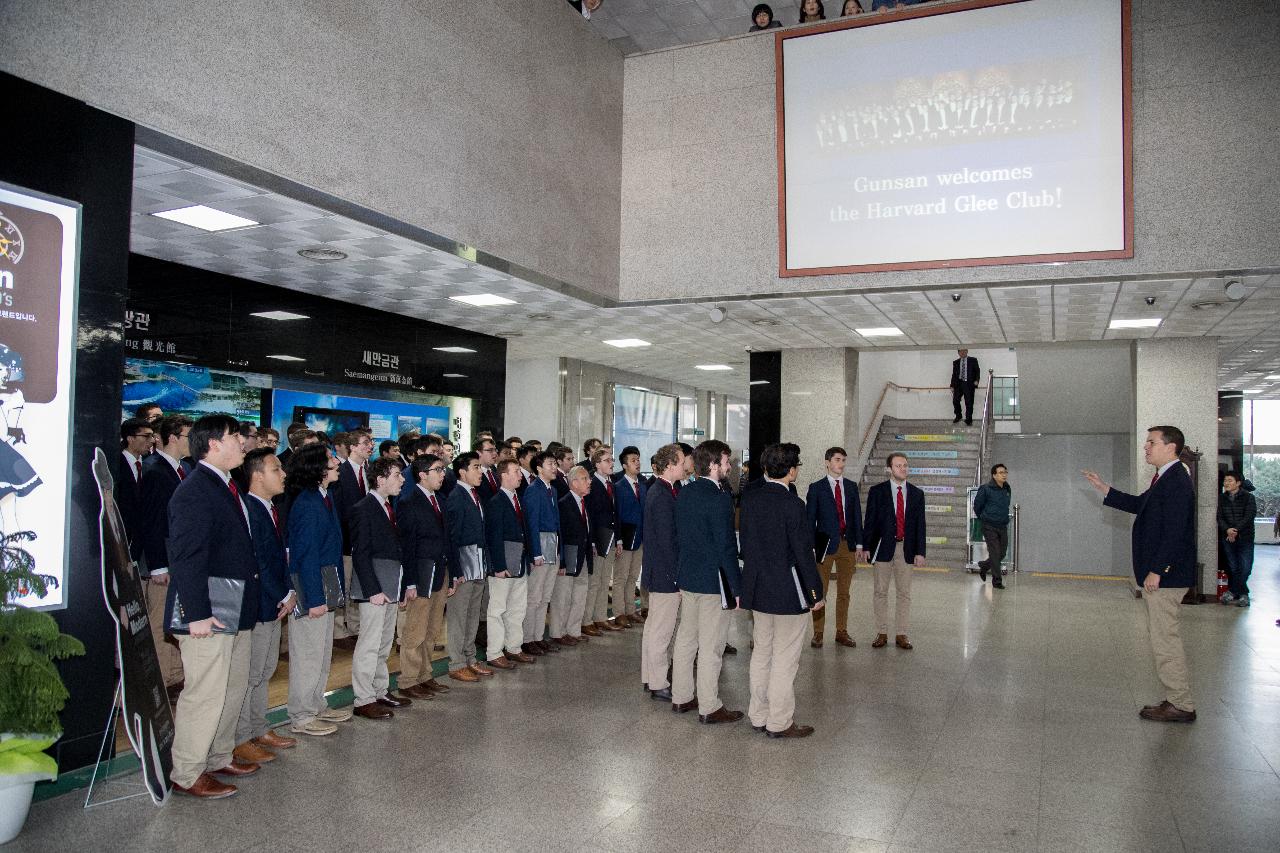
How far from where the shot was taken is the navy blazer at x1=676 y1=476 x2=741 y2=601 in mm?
5750

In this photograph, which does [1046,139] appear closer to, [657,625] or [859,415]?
[657,625]

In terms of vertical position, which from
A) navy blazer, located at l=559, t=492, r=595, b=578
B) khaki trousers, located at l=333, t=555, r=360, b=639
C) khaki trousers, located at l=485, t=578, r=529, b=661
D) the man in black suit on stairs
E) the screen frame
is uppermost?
the screen frame

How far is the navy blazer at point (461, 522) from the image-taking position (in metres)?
6.62

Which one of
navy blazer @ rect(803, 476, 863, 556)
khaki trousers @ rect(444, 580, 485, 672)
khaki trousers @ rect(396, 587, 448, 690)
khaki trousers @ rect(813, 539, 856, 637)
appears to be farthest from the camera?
khaki trousers @ rect(813, 539, 856, 637)

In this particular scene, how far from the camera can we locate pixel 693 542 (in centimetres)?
584

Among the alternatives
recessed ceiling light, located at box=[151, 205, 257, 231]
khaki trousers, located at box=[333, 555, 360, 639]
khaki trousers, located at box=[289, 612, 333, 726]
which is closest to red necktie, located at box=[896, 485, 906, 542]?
khaki trousers, located at box=[333, 555, 360, 639]

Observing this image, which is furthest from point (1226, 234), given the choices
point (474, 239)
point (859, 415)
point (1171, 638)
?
point (859, 415)

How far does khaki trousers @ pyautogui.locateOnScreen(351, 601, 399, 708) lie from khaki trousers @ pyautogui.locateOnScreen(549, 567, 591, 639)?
2405 mm

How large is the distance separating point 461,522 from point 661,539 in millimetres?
1486

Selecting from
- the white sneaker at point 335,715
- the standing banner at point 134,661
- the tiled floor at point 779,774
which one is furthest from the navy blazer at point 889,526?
the standing banner at point 134,661

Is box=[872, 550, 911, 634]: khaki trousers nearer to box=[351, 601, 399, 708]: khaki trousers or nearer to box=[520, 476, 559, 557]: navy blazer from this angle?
box=[520, 476, 559, 557]: navy blazer

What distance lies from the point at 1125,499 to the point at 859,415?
10116mm

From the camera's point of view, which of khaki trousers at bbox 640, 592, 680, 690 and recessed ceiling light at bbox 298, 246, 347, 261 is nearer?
khaki trousers at bbox 640, 592, 680, 690

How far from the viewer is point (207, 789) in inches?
172
